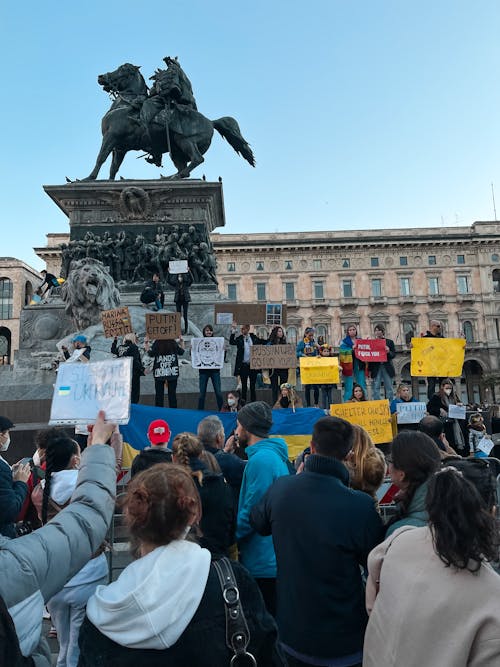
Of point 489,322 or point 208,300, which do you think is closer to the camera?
point 208,300

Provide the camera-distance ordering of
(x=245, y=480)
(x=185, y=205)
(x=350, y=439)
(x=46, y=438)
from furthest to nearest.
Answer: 1. (x=185, y=205)
2. (x=46, y=438)
3. (x=245, y=480)
4. (x=350, y=439)

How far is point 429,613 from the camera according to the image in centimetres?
178

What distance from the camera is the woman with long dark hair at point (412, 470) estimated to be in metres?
2.62

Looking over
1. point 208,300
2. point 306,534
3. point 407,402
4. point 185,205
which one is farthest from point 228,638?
point 185,205

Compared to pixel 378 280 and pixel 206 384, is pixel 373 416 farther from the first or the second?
pixel 378 280

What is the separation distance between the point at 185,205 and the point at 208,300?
9.78ft

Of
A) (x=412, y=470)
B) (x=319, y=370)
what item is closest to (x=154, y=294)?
(x=319, y=370)

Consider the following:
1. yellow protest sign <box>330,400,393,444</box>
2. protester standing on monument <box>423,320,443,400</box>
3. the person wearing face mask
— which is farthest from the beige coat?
protester standing on monument <box>423,320,443,400</box>

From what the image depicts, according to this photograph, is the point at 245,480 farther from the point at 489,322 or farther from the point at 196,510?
the point at 489,322

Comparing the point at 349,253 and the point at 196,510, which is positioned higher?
the point at 349,253

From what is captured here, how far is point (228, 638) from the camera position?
1.69 metres

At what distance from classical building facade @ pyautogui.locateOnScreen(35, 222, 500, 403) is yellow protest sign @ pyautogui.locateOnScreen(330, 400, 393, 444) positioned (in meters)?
56.4

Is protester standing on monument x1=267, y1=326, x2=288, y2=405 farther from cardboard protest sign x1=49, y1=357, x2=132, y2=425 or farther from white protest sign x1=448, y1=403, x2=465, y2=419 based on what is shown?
cardboard protest sign x1=49, y1=357, x2=132, y2=425

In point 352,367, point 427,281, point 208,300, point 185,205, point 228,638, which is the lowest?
point 228,638
